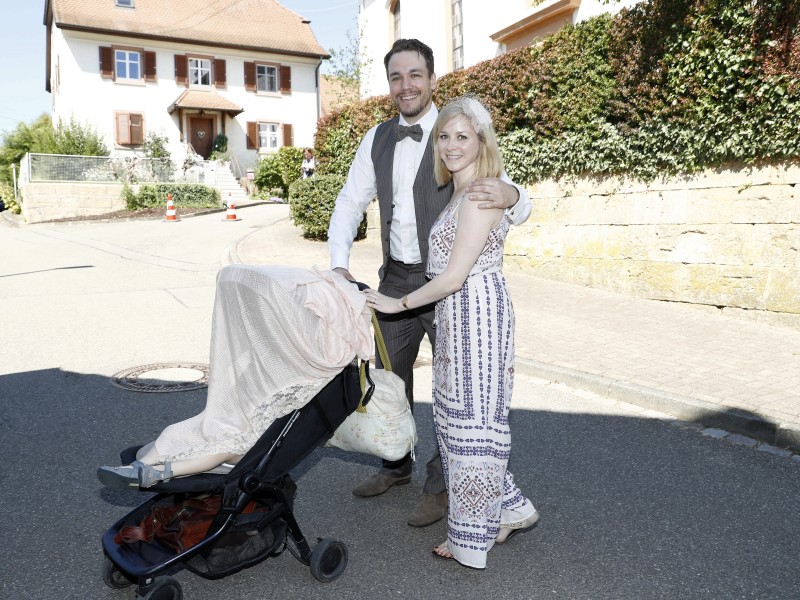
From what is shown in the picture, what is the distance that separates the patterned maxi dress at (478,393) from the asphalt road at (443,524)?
250mm

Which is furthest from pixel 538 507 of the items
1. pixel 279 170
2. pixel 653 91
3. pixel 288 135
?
pixel 288 135

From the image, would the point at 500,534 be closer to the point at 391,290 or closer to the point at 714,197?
the point at 391,290

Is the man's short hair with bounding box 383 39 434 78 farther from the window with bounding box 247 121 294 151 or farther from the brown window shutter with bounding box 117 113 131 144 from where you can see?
the window with bounding box 247 121 294 151

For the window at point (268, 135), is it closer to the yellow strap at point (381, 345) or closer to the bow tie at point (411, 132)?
the bow tie at point (411, 132)

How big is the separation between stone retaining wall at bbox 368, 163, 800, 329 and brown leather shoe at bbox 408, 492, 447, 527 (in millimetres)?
5827

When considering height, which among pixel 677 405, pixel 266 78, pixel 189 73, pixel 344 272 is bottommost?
pixel 677 405

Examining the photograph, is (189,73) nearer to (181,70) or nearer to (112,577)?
(181,70)

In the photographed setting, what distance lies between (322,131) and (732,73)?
9965 millimetres

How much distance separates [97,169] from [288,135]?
1348 centimetres

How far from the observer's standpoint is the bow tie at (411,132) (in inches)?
149

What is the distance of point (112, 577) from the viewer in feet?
10.0

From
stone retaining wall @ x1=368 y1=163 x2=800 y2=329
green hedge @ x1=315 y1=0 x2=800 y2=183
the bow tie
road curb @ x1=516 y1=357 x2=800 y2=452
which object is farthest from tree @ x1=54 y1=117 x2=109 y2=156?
the bow tie

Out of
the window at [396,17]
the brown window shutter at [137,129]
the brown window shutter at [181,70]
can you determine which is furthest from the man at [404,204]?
the brown window shutter at [181,70]

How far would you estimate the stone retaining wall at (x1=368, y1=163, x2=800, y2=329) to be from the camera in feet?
26.5
